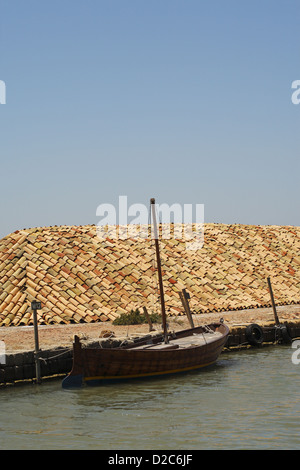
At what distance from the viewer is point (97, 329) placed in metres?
31.1

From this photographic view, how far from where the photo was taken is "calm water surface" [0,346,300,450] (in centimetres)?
1519

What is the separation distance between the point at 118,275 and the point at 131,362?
1796 cm

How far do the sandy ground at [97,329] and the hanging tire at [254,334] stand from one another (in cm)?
76

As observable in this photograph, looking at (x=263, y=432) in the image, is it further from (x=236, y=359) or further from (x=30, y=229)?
(x=30, y=229)

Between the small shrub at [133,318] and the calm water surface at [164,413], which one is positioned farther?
the small shrub at [133,318]

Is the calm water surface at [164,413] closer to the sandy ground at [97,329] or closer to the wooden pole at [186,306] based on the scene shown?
the sandy ground at [97,329]

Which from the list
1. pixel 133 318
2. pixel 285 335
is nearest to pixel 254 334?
pixel 285 335

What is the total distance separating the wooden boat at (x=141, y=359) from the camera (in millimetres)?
21906

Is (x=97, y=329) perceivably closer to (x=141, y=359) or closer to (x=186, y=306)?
(x=186, y=306)

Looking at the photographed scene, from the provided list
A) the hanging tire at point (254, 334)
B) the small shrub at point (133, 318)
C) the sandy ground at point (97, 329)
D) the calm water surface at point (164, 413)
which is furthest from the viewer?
the small shrub at point (133, 318)

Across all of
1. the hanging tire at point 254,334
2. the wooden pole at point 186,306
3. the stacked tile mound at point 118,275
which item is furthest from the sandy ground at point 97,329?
the wooden pole at point 186,306

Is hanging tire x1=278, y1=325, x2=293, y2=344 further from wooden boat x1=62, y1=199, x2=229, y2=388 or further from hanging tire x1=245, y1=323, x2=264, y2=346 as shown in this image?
wooden boat x1=62, y1=199, x2=229, y2=388

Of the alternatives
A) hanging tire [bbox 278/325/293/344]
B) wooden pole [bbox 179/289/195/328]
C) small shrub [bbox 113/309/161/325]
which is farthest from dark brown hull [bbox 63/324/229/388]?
hanging tire [bbox 278/325/293/344]
